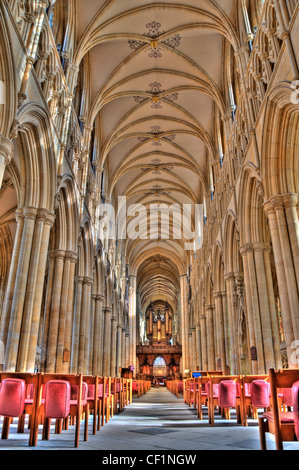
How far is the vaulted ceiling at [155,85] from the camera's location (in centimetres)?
1370

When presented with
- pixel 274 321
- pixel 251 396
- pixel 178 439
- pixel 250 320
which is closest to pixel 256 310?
pixel 250 320

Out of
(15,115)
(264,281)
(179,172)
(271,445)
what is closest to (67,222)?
(15,115)

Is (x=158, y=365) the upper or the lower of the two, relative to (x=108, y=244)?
lower

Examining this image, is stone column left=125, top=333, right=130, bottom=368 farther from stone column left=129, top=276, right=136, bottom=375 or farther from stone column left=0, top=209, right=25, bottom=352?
stone column left=0, top=209, right=25, bottom=352

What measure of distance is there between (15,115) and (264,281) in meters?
8.25

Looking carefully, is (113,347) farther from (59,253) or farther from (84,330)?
(59,253)

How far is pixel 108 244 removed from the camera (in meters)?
21.9

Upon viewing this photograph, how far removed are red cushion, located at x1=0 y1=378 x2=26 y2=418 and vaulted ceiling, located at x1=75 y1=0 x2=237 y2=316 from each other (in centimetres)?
1239

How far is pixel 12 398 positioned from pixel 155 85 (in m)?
16.8

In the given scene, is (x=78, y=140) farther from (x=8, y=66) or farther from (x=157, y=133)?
(x=157, y=133)

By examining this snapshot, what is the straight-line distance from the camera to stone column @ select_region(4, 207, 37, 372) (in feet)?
26.2

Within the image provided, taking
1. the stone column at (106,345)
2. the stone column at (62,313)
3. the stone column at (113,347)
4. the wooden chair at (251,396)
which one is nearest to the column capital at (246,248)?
the wooden chair at (251,396)

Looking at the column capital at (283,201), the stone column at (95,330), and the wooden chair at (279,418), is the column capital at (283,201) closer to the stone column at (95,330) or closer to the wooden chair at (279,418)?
the wooden chair at (279,418)

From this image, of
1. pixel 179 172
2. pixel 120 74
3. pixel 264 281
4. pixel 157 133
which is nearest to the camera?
pixel 264 281
